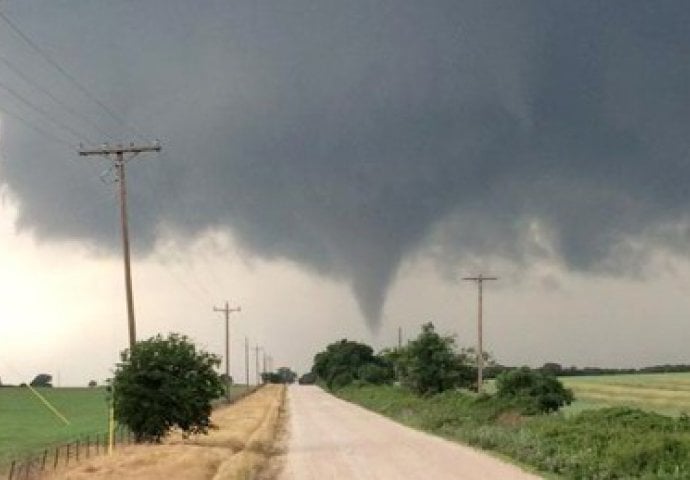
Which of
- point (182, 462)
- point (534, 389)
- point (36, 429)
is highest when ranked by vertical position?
point (534, 389)

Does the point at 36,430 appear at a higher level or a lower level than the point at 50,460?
lower

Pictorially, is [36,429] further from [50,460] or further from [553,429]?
[553,429]

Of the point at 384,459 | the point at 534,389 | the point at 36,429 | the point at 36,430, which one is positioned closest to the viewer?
the point at 384,459

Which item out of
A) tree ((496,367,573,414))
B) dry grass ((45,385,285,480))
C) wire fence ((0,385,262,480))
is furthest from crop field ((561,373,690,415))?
wire fence ((0,385,262,480))

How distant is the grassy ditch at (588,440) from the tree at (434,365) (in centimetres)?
3918

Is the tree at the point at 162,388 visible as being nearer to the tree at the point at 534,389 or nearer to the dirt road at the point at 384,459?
the dirt road at the point at 384,459

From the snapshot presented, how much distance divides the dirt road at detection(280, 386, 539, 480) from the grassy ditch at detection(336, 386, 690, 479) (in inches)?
49.3

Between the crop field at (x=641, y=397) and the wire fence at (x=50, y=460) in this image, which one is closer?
the wire fence at (x=50, y=460)

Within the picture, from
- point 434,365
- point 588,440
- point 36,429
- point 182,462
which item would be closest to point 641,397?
point 434,365

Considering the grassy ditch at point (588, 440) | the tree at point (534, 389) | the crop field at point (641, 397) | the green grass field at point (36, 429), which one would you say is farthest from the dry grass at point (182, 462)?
the crop field at point (641, 397)

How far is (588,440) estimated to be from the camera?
116ft

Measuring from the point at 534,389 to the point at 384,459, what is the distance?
27.4 meters

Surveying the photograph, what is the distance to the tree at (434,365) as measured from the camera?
9950cm

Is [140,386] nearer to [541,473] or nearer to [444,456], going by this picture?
[444,456]
